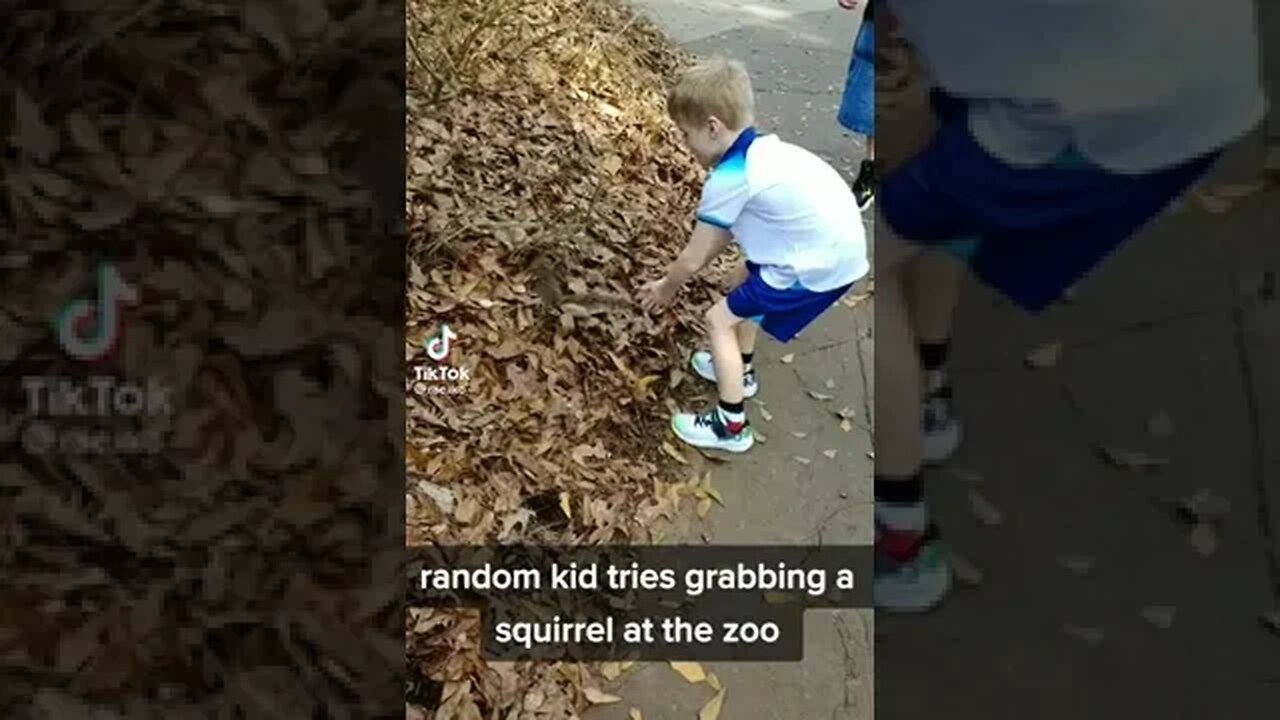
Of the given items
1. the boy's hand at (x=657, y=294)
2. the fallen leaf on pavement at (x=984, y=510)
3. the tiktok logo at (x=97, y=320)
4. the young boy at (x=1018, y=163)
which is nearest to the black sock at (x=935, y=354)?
the young boy at (x=1018, y=163)

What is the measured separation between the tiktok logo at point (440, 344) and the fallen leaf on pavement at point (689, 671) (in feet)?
1.04

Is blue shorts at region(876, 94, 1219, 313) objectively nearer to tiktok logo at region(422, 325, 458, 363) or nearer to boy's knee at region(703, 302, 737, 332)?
boy's knee at region(703, 302, 737, 332)

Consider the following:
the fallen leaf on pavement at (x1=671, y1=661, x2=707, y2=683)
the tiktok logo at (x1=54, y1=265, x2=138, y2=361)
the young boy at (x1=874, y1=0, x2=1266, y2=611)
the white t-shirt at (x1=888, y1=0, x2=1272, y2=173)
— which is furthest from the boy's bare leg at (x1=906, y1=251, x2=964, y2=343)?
the tiktok logo at (x1=54, y1=265, x2=138, y2=361)

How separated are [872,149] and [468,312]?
1.22 feet

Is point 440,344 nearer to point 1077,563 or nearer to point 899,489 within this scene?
point 899,489

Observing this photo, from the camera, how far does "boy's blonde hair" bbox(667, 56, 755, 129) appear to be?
1.34 meters

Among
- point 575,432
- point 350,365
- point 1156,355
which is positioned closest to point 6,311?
point 350,365

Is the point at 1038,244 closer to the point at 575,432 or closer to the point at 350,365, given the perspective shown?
the point at 575,432

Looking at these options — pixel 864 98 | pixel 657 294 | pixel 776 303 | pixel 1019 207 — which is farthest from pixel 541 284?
pixel 1019 207

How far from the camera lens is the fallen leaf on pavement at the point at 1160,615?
1.34m

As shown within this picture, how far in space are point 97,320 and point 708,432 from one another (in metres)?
0.53

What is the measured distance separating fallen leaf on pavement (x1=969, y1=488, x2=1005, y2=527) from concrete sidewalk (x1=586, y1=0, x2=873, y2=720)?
0.32ft

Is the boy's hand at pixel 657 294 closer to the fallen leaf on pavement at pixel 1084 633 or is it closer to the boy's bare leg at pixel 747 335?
the boy's bare leg at pixel 747 335

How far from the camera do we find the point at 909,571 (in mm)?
1359
